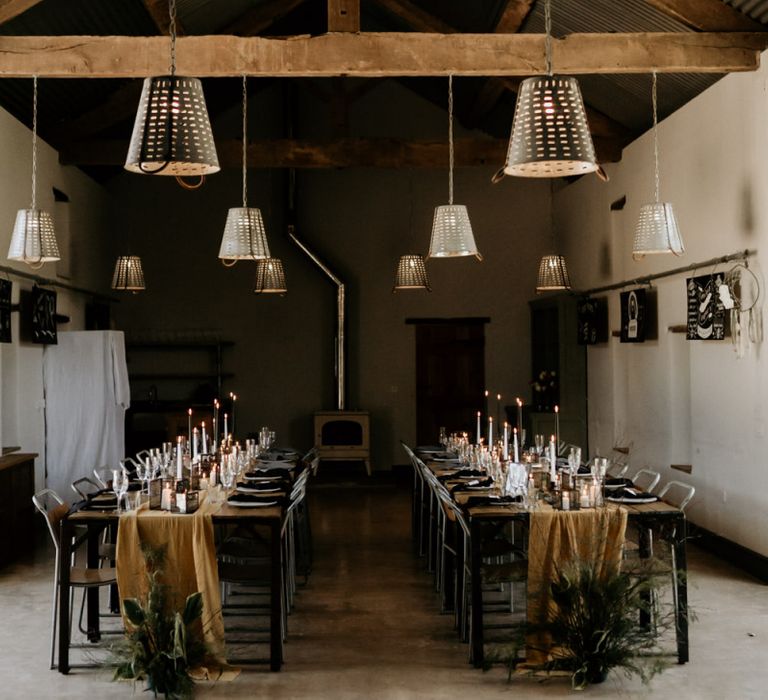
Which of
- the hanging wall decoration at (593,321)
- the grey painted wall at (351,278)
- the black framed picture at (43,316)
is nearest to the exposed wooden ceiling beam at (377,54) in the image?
the black framed picture at (43,316)

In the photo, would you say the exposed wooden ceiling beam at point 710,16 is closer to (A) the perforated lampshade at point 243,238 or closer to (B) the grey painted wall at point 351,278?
(A) the perforated lampshade at point 243,238

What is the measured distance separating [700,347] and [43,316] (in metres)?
6.32

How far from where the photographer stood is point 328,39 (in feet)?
24.0

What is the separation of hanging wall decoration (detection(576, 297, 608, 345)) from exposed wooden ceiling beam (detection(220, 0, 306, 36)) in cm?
489

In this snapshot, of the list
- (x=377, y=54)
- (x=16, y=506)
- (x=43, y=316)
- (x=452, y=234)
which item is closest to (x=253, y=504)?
(x=452, y=234)

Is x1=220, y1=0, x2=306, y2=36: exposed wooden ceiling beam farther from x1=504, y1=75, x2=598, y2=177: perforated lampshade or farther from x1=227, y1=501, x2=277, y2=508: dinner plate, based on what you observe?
x1=504, y1=75, x2=598, y2=177: perforated lampshade

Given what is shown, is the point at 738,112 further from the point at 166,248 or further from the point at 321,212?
the point at 166,248

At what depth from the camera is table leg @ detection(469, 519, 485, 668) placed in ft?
17.2

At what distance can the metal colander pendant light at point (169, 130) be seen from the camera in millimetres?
3803

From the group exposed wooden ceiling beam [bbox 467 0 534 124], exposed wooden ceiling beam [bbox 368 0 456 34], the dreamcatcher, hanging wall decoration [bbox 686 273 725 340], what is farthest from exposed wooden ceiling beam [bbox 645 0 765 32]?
exposed wooden ceiling beam [bbox 368 0 456 34]

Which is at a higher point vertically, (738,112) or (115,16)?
(115,16)

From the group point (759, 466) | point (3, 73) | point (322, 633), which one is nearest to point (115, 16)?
point (3, 73)

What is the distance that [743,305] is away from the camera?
24.7 ft

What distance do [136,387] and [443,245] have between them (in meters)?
8.07
